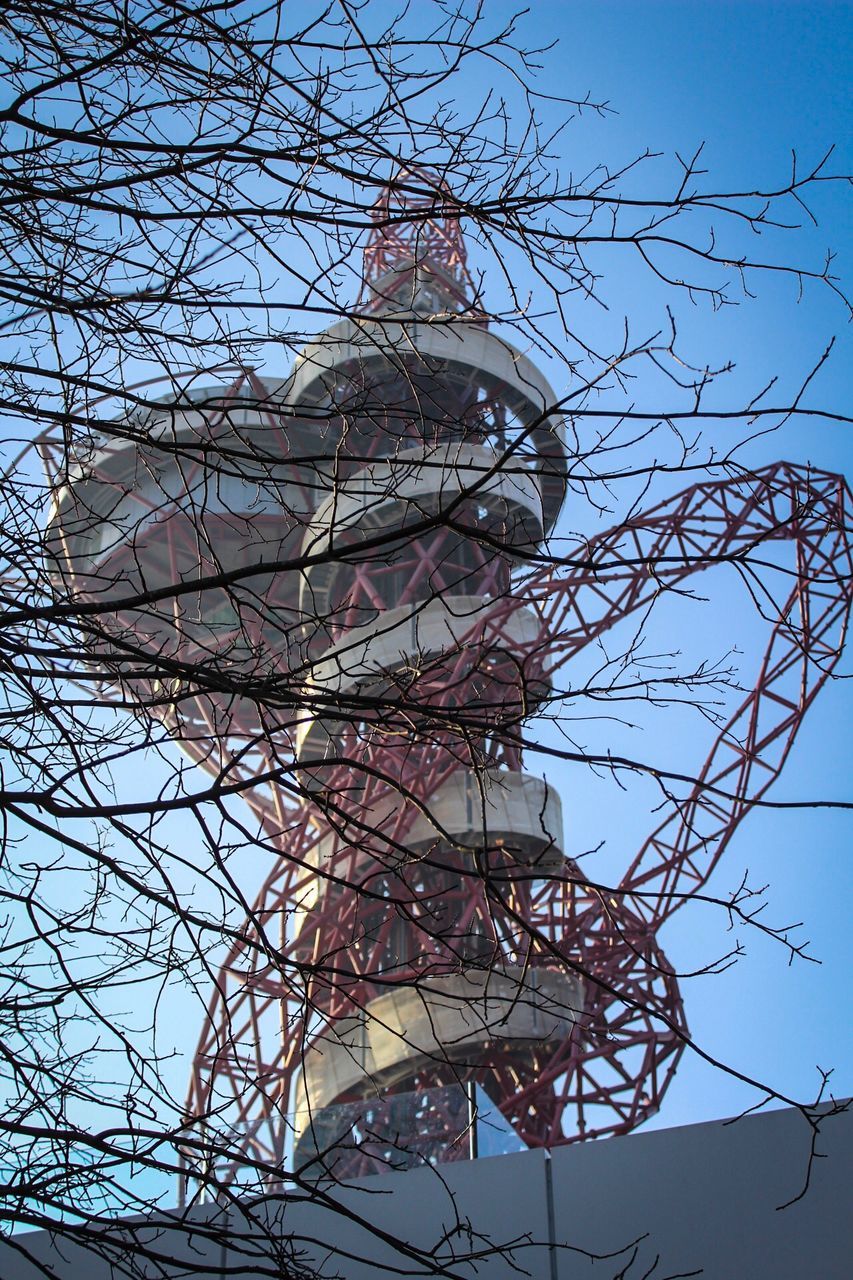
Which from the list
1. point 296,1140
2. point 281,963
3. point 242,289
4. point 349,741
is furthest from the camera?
point 349,741

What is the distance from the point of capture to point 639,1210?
632 centimetres

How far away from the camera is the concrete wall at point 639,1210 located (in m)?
6.04

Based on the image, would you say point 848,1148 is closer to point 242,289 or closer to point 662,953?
point 242,289

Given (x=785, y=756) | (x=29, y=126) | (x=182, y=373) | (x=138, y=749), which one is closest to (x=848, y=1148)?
(x=138, y=749)

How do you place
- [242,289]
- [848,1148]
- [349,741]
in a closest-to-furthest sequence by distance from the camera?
[242,289]
[848,1148]
[349,741]

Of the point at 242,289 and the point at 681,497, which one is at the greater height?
the point at 681,497

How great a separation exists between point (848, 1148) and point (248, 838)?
3363 mm

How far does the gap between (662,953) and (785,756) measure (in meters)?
3.14

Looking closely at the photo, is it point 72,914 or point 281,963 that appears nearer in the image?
point 281,963

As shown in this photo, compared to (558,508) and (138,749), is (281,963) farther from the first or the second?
(558,508)

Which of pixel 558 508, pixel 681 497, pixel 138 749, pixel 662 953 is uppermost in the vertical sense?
pixel 558 508

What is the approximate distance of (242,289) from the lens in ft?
16.1

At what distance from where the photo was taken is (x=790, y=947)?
420cm

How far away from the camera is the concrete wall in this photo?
19.8 feet
